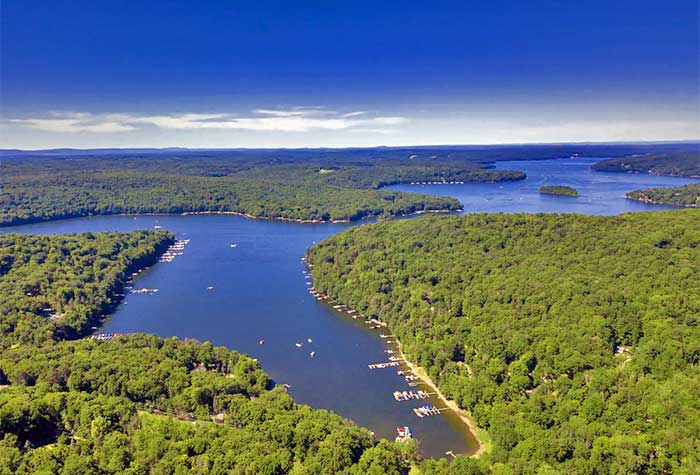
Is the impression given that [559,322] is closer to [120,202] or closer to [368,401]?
[368,401]

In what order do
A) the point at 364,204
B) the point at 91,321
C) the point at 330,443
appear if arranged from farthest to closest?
the point at 364,204 → the point at 91,321 → the point at 330,443

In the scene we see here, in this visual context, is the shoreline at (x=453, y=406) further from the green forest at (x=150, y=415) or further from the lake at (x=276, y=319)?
the green forest at (x=150, y=415)

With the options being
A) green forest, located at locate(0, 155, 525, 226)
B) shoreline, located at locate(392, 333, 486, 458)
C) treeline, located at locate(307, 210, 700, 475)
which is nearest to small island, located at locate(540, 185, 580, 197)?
green forest, located at locate(0, 155, 525, 226)

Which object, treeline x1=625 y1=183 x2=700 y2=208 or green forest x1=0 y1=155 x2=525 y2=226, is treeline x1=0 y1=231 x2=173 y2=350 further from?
treeline x1=625 y1=183 x2=700 y2=208

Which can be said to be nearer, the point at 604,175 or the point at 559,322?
the point at 559,322

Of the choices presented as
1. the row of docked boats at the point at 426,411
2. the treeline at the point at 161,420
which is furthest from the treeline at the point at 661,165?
the treeline at the point at 161,420

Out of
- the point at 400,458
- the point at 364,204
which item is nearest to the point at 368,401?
the point at 400,458
